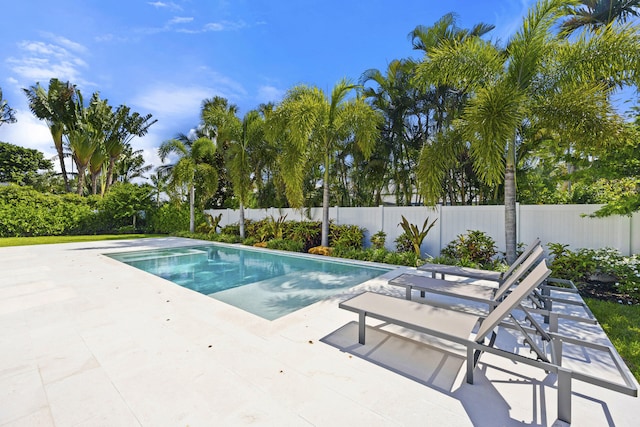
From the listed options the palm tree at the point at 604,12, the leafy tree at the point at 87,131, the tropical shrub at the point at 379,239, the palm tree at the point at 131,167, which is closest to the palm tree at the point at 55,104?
the leafy tree at the point at 87,131

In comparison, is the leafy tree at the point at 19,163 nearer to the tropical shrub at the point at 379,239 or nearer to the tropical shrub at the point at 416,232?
the tropical shrub at the point at 379,239

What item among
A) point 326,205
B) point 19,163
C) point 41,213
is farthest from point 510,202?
point 19,163

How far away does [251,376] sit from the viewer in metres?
2.69

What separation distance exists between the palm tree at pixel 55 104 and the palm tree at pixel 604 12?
2955cm

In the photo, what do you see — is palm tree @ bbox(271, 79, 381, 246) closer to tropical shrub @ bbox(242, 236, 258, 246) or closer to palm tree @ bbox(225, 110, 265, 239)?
palm tree @ bbox(225, 110, 265, 239)

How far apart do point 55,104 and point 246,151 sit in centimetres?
1777

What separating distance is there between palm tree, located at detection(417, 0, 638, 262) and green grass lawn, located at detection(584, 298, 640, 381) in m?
1.79

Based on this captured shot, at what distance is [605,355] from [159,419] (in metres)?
4.58

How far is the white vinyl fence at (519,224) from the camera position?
21.2 ft

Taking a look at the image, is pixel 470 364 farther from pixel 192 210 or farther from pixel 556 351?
pixel 192 210

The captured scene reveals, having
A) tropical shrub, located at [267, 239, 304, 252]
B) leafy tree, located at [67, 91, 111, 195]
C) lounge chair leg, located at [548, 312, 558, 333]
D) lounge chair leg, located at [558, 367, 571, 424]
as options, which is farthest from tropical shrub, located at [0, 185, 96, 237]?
lounge chair leg, located at [548, 312, 558, 333]

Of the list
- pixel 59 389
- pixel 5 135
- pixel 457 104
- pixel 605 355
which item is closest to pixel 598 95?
pixel 457 104

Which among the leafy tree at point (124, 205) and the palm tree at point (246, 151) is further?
the leafy tree at point (124, 205)

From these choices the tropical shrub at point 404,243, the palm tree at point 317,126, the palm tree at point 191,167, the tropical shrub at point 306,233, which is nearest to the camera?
the palm tree at point 317,126
